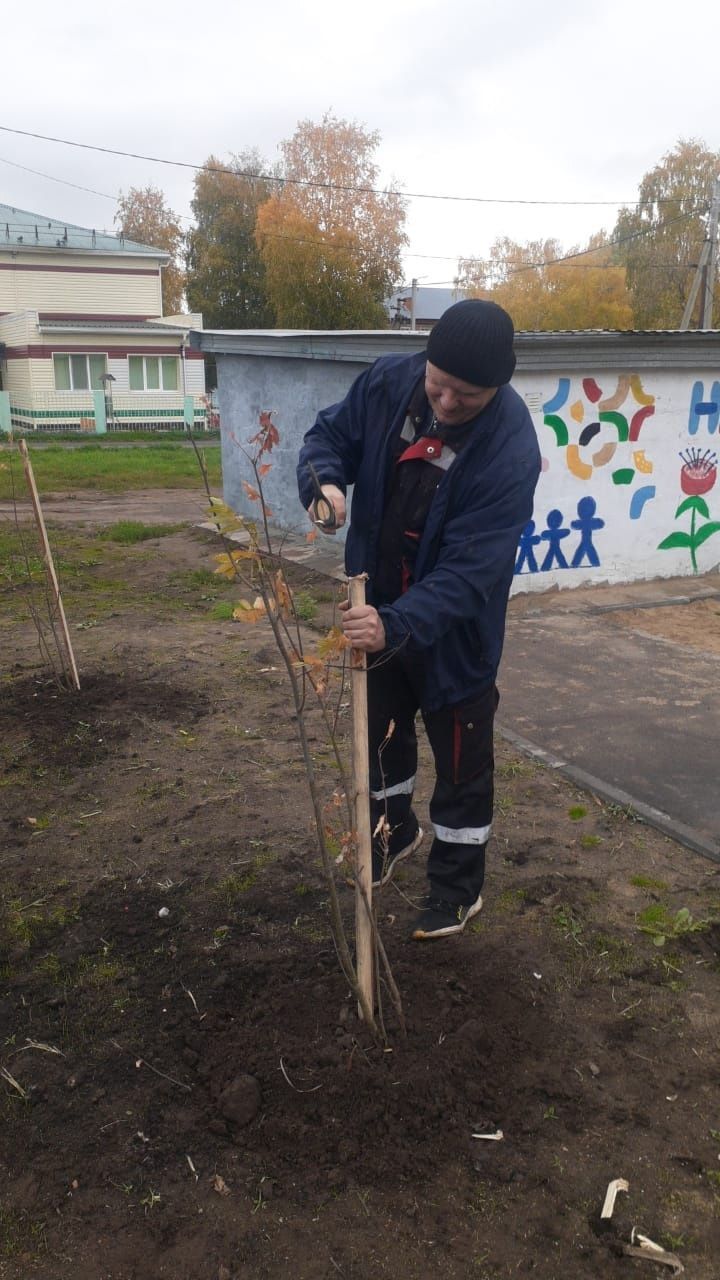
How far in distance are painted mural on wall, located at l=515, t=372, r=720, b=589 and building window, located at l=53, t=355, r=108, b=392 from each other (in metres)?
24.8

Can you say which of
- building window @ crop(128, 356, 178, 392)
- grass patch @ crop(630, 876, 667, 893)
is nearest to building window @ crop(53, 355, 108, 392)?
building window @ crop(128, 356, 178, 392)

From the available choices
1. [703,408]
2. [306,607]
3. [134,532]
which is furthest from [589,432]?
[134,532]

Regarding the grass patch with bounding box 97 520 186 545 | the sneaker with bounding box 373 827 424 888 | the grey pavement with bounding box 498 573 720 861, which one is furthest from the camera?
the grass patch with bounding box 97 520 186 545

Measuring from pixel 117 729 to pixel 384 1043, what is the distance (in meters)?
2.85

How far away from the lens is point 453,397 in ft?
8.30

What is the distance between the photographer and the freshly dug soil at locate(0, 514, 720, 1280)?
2.05 meters

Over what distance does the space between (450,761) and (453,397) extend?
1.15m

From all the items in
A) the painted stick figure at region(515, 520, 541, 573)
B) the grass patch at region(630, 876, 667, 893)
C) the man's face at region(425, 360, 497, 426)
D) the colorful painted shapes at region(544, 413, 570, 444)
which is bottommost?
the grass patch at region(630, 876, 667, 893)

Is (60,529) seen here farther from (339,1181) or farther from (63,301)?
(63,301)

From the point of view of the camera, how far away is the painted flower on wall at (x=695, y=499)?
900 cm

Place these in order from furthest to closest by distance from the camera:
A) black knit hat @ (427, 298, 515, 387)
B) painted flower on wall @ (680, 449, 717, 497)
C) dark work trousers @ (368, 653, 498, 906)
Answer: painted flower on wall @ (680, 449, 717, 497) < dark work trousers @ (368, 653, 498, 906) < black knit hat @ (427, 298, 515, 387)

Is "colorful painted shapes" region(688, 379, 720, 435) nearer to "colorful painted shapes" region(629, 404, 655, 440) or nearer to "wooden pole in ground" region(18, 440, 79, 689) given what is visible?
"colorful painted shapes" region(629, 404, 655, 440)

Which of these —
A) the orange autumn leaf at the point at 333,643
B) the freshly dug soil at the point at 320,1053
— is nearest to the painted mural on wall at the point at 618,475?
the freshly dug soil at the point at 320,1053

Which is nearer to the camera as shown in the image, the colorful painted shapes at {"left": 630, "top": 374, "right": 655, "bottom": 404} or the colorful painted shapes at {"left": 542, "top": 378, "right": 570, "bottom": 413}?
the colorful painted shapes at {"left": 542, "top": 378, "right": 570, "bottom": 413}
